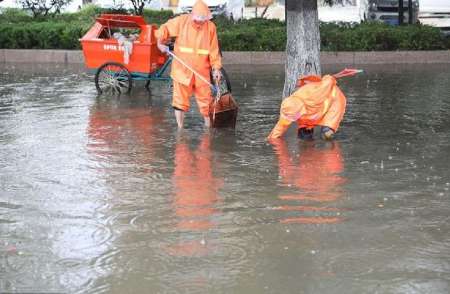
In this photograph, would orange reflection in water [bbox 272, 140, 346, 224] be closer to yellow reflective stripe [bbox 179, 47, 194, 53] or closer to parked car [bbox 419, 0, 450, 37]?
yellow reflective stripe [bbox 179, 47, 194, 53]

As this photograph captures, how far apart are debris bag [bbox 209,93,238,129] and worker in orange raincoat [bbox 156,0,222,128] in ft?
0.55

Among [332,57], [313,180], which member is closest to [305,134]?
[313,180]

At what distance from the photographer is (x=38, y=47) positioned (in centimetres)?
1833

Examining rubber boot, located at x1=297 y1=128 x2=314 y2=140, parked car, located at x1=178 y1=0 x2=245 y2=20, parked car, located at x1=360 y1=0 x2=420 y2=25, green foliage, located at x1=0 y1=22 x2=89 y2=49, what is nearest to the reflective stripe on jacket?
rubber boot, located at x1=297 y1=128 x2=314 y2=140

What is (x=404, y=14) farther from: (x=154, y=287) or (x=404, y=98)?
(x=154, y=287)

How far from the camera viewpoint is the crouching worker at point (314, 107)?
27.9ft

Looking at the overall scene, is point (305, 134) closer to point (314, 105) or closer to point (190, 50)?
point (314, 105)

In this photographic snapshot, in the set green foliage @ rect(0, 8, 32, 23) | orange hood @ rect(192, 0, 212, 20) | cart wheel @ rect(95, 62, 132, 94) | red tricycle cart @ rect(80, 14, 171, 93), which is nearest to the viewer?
orange hood @ rect(192, 0, 212, 20)

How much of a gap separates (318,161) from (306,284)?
320 cm

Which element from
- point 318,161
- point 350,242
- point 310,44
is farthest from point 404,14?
point 350,242

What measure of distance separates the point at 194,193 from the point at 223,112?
9.59 feet

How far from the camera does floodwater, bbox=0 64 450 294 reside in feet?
15.7

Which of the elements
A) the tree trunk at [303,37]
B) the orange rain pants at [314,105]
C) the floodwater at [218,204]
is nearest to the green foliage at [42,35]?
the floodwater at [218,204]

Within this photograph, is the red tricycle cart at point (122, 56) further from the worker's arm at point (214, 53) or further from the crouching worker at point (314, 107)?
the crouching worker at point (314, 107)
